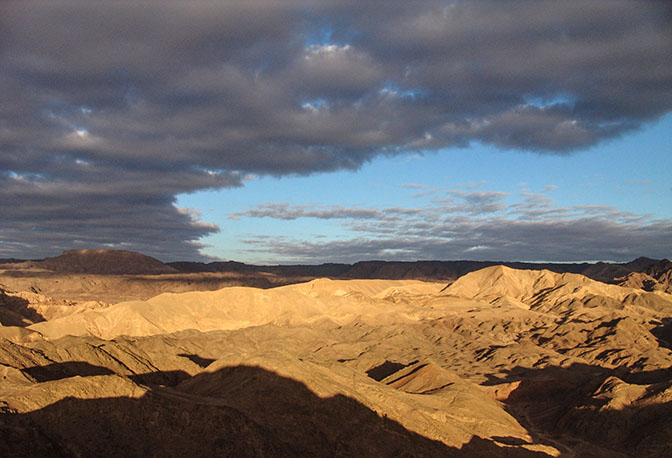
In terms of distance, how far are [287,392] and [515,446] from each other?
561 inches

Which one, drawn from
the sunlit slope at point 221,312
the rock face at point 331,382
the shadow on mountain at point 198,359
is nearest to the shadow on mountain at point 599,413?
the rock face at point 331,382

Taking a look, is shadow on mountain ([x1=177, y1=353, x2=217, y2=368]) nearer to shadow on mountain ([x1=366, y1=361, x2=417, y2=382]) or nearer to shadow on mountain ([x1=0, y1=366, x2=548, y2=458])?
shadow on mountain ([x1=366, y1=361, x2=417, y2=382])

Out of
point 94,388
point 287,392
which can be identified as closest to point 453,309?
point 287,392

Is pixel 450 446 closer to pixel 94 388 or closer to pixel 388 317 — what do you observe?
pixel 94 388

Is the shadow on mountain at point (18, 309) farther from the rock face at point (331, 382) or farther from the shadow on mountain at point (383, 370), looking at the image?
the shadow on mountain at point (383, 370)

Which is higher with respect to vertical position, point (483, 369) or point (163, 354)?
point (163, 354)

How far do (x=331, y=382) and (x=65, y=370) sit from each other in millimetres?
20541

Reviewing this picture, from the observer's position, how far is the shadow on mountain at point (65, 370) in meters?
36.5

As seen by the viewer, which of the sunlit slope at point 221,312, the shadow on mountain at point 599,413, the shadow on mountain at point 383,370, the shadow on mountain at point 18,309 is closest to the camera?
the shadow on mountain at point 599,413

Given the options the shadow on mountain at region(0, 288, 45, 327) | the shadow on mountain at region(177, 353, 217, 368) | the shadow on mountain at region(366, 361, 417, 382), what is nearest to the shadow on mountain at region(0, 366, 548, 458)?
the shadow on mountain at region(366, 361, 417, 382)

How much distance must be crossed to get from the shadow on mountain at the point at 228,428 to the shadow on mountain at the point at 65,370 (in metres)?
13.5

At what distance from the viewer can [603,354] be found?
68812 millimetres

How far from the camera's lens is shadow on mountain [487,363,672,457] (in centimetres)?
3488

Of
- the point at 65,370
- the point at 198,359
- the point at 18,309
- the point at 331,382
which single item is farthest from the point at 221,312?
the point at 331,382
